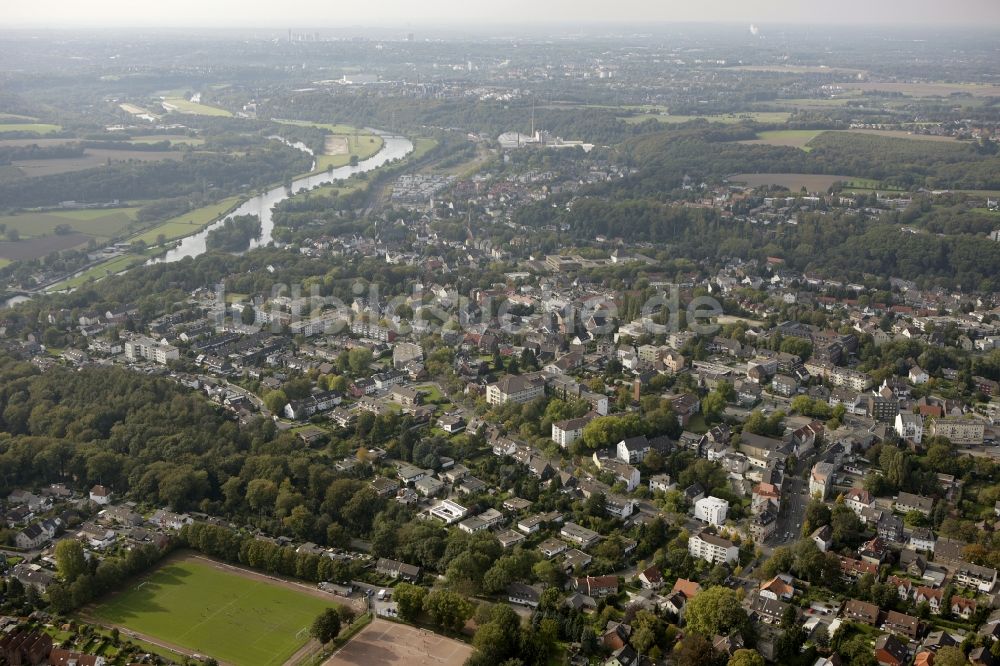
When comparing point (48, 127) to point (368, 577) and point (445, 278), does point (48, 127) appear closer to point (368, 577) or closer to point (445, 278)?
point (445, 278)

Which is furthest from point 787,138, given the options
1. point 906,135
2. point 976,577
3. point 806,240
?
point 976,577

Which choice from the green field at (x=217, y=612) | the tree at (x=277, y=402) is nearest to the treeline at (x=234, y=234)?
the tree at (x=277, y=402)

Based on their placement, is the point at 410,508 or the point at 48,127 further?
the point at 48,127

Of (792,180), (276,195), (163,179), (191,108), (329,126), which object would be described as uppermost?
(191,108)

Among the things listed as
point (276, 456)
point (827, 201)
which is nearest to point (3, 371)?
point (276, 456)

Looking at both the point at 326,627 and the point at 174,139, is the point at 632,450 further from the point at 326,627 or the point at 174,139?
the point at 174,139

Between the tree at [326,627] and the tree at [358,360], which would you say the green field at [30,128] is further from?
the tree at [326,627]

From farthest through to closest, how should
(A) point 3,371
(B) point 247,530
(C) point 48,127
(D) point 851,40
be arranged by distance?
1. (D) point 851,40
2. (C) point 48,127
3. (A) point 3,371
4. (B) point 247,530
